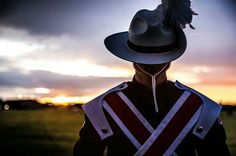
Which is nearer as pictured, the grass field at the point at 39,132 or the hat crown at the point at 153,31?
the hat crown at the point at 153,31

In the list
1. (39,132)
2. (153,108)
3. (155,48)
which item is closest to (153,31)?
(155,48)

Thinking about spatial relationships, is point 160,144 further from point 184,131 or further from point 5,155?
point 5,155

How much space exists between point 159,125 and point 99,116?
0.19 m

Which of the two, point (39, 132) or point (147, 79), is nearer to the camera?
point (147, 79)

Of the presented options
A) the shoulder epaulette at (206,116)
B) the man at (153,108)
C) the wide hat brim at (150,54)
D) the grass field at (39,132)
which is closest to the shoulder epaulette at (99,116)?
the man at (153,108)

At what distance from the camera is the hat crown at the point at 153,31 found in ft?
7.38

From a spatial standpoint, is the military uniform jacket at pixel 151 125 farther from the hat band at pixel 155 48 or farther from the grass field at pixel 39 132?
the grass field at pixel 39 132

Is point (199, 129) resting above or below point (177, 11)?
below

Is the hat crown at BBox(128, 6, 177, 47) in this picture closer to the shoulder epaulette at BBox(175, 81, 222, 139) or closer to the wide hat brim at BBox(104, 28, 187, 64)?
the wide hat brim at BBox(104, 28, 187, 64)

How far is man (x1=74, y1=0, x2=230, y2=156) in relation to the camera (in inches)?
88.6

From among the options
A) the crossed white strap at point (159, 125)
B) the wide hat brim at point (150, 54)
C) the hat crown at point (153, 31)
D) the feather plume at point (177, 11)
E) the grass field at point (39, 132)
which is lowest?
the grass field at point (39, 132)

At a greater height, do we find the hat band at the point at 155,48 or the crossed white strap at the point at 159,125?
the hat band at the point at 155,48

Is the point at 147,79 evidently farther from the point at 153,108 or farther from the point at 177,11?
the point at 177,11

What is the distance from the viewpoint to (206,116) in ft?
7.45
